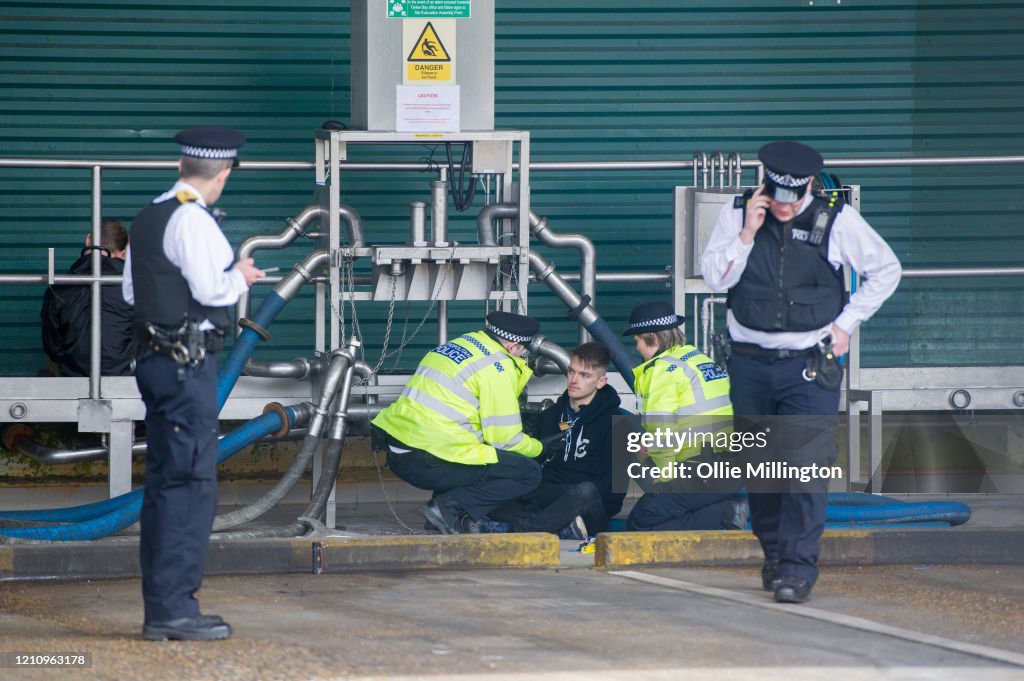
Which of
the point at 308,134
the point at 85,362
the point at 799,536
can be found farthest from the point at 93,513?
the point at 799,536

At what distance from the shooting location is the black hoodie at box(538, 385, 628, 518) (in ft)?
28.7

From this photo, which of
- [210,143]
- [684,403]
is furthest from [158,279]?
[684,403]

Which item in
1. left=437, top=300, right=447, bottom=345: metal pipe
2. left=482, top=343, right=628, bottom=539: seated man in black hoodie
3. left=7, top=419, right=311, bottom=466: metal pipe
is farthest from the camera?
left=7, top=419, right=311, bottom=466: metal pipe

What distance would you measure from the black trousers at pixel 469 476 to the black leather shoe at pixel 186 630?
279 cm

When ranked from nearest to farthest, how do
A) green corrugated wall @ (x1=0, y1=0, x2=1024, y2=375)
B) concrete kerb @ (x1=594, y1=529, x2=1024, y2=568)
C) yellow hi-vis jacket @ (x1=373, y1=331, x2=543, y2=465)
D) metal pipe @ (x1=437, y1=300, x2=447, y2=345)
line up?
1. concrete kerb @ (x1=594, y1=529, x2=1024, y2=568)
2. yellow hi-vis jacket @ (x1=373, y1=331, x2=543, y2=465)
3. metal pipe @ (x1=437, y1=300, x2=447, y2=345)
4. green corrugated wall @ (x1=0, y1=0, x2=1024, y2=375)

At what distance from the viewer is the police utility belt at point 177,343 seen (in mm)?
5719

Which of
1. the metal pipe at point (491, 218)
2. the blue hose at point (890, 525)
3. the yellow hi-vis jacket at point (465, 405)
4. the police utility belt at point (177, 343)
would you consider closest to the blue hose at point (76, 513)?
the yellow hi-vis jacket at point (465, 405)

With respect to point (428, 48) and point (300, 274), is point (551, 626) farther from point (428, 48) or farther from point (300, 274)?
point (428, 48)

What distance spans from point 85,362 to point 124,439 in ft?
2.21

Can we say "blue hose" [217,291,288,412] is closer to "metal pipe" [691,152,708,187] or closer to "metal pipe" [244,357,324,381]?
"metal pipe" [244,357,324,381]

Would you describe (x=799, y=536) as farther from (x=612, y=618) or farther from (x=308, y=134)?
(x=308, y=134)

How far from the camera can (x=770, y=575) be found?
22.2 feet

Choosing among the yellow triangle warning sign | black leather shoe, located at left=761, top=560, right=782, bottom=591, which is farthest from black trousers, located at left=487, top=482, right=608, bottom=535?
the yellow triangle warning sign

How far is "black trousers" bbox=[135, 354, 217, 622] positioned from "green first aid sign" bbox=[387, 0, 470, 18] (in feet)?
10.9
